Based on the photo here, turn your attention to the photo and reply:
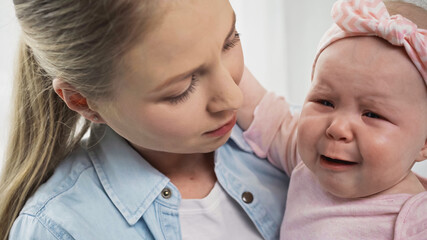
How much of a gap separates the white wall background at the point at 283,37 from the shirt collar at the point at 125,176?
0.85 m

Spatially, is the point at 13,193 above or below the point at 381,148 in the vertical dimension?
below

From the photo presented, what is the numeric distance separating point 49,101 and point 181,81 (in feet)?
1.32

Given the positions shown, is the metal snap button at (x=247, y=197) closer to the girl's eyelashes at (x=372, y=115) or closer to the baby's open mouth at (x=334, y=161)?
the baby's open mouth at (x=334, y=161)

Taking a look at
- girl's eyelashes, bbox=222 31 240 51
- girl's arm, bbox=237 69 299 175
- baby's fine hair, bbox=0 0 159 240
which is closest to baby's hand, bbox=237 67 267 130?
girl's arm, bbox=237 69 299 175

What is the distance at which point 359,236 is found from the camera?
1174 millimetres

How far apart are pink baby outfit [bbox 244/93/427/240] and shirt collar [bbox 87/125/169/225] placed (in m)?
0.31

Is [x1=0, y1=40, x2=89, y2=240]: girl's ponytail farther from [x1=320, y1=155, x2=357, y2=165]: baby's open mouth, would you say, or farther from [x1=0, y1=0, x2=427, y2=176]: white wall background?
[x1=0, y1=0, x2=427, y2=176]: white wall background

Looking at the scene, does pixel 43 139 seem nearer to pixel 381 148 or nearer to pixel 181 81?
pixel 181 81

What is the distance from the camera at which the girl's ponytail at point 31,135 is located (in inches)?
50.0

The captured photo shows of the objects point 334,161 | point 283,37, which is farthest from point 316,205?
point 283,37

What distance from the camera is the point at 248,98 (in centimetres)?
145

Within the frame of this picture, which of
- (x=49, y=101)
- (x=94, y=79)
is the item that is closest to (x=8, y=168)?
(x=49, y=101)

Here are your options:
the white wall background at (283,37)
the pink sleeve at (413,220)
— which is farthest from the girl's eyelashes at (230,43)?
the white wall background at (283,37)

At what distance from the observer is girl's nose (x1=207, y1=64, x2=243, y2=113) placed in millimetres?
1084
